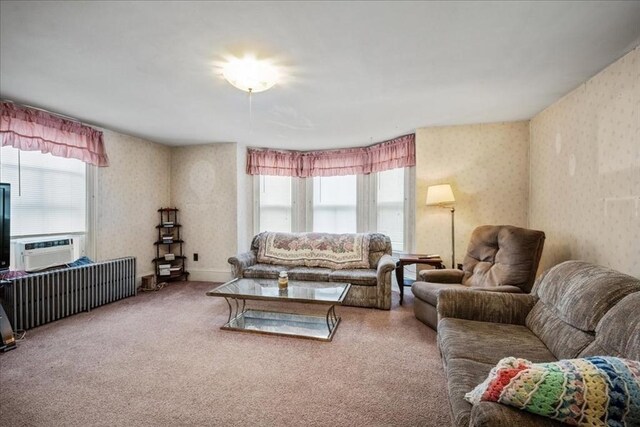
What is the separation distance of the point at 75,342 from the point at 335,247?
300 cm

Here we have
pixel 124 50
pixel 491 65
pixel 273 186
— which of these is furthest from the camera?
pixel 273 186

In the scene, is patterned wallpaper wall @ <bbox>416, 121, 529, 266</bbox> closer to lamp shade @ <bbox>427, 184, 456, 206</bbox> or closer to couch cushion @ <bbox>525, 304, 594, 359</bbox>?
lamp shade @ <bbox>427, 184, 456, 206</bbox>

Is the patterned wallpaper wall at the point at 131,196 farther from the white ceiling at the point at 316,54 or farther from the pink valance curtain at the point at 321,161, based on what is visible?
the pink valance curtain at the point at 321,161

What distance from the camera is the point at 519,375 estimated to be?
95 centimetres

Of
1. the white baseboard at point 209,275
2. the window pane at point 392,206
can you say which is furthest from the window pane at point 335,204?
the white baseboard at point 209,275

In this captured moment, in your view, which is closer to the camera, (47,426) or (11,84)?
(47,426)

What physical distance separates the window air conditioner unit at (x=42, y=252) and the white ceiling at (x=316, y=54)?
1494 mm

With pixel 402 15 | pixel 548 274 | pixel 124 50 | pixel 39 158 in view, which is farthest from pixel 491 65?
pixel 39 158

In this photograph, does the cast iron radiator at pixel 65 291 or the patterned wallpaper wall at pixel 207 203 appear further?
the patterned wallpaper wall at pixel 207 203

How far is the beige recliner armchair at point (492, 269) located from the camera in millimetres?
2533

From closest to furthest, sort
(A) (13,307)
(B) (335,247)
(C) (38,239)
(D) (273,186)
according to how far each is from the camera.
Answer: (A) (13,307) → (C) (38,239) → (B) (335,247) → (D) (273,186)

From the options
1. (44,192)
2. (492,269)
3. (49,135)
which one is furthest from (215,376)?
(49,135)

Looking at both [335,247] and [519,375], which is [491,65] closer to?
[519,375]

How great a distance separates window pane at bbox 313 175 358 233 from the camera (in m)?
5.11
